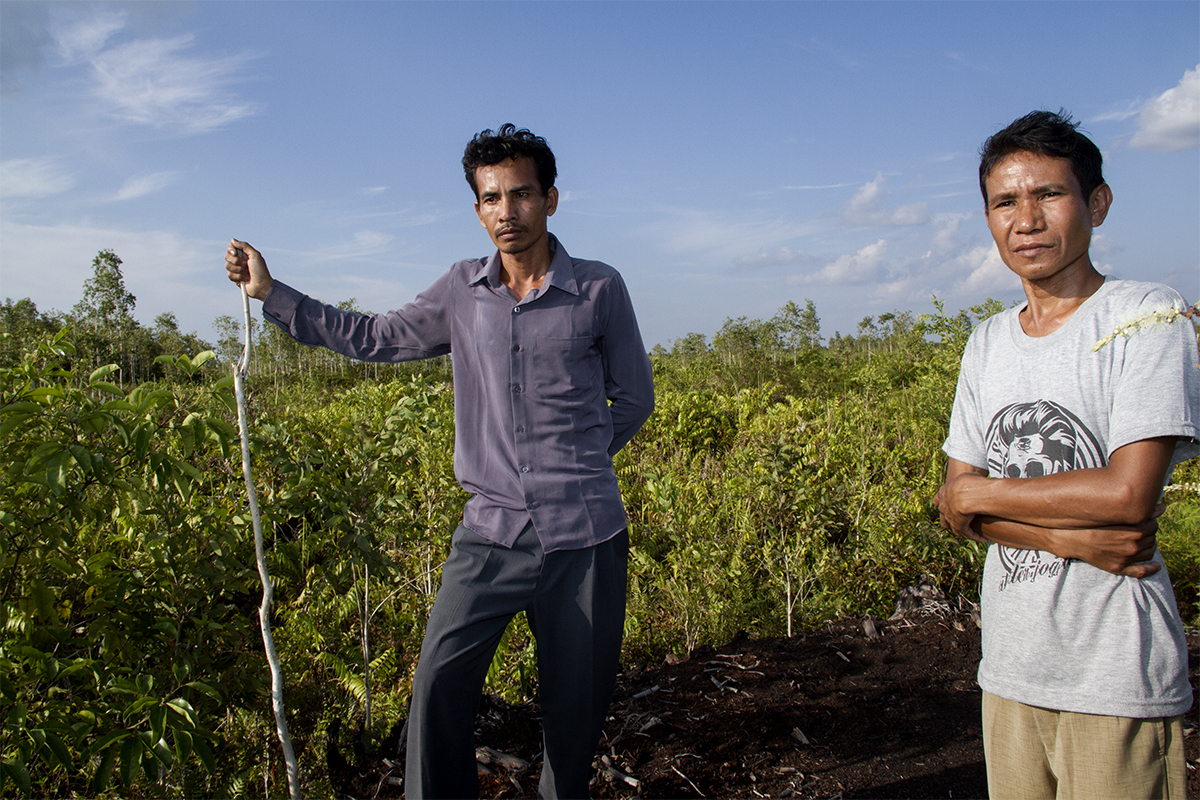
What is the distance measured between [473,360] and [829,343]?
99.8 ft

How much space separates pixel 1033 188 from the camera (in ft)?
5.13

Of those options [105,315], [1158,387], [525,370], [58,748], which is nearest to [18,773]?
[58,748]

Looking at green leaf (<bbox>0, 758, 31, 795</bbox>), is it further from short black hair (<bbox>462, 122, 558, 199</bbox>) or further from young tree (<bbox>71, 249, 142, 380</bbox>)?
young tree (<bbox>71, 249, 142, 380</bbox>)

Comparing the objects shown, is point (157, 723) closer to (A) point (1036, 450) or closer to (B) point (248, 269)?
(B) point (248, 269)

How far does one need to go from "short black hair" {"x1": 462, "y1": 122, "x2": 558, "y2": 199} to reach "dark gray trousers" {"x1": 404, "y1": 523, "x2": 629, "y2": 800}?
1.03 m

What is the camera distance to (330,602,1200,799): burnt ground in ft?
7.93

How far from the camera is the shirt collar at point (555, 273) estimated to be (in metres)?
2.16

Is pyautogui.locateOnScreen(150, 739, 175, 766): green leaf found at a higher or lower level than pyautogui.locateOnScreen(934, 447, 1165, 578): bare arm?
lower

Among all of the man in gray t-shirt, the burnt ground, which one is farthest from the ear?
the burnt ground

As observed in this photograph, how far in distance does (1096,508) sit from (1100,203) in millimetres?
693

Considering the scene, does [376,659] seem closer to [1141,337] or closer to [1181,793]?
[1181,793]

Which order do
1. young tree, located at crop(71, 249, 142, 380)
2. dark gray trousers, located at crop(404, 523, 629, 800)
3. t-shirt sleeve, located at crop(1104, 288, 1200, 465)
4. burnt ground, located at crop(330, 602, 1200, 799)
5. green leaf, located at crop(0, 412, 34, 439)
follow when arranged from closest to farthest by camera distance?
t-shirt sleeve, located at crop(1104, 288, 1200, 465) → green leaf, located at crop(0, 412, 34, 439) → dark gray trousers, located at crop(404, 523, 629, 800) → burnt ground, located at crop(330, 602, 1200, 799) → young tree, located at crop(71, 249, 142, 380)

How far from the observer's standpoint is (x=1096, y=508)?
1.37 meters

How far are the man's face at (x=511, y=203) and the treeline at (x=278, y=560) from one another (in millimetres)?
804
